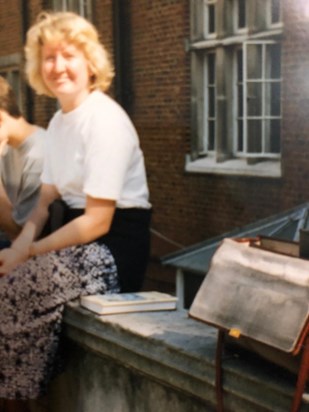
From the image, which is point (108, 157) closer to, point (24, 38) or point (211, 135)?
point (211, 135)

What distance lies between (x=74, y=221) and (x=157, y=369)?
0.79 meters

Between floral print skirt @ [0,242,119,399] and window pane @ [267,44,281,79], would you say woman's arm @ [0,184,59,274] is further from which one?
window pane @ [267,44,281,79]

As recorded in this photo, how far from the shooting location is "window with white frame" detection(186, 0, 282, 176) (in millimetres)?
10938

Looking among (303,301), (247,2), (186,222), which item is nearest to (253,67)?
(247,2)

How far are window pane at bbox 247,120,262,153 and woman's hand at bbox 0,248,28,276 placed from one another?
759 centimetres

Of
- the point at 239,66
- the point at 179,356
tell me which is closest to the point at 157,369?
the point at 179,356

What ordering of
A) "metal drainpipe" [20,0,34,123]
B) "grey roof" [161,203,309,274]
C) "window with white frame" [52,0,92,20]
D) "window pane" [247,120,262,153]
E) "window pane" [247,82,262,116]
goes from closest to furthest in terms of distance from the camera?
"grey roof" [161,203,309,274] → "window pane" [247,82,262,116] → "window pane" [247,120,262,153] → "window with white frame" [52,0,92,20] → "metal drainpipe" [20,0,34,123]

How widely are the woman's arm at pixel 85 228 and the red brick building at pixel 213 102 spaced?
6.66 meters

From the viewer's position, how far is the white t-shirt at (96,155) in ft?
11.8

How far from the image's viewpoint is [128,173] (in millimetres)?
3715

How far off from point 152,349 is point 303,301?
0.87 metres

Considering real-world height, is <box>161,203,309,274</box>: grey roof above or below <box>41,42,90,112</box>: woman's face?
below

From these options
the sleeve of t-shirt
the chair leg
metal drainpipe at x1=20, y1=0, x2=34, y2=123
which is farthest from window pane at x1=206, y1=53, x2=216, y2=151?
the chair leg

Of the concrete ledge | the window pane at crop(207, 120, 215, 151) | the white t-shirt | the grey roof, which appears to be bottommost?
the grey roof
